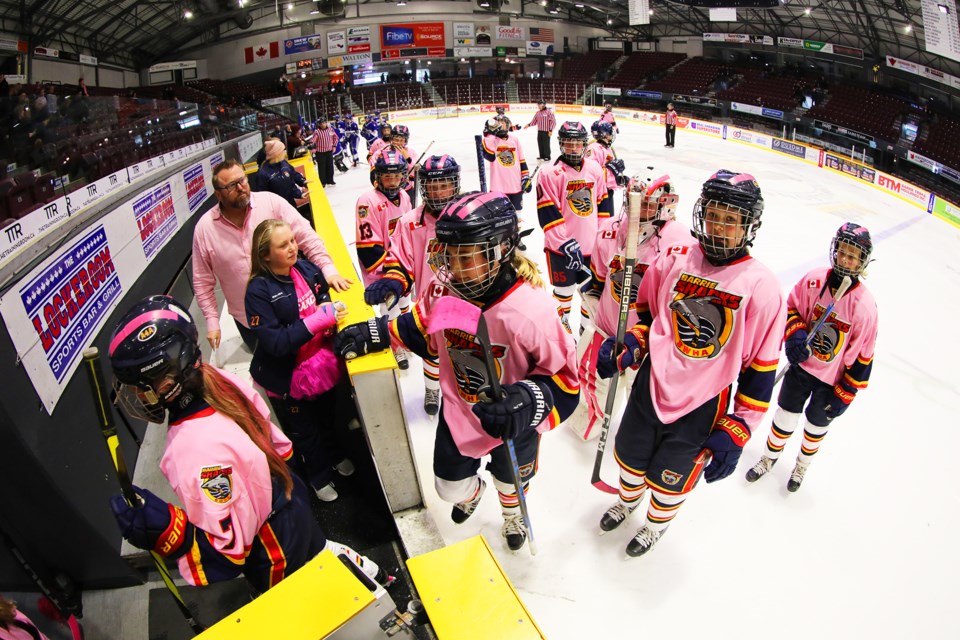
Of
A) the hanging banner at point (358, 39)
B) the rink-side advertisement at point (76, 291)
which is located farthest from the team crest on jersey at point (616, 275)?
the hanging banner at point (358, 39)

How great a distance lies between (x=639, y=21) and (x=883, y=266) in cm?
971

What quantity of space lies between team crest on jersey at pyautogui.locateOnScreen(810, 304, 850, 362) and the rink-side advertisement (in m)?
3.56

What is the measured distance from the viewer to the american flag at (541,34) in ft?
105

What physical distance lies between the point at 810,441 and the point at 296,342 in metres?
2.74

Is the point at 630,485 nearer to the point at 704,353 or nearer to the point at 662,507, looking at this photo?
the point at 662,507

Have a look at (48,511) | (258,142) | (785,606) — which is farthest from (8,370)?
(258,142)

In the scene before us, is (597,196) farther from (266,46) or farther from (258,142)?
(266,46)

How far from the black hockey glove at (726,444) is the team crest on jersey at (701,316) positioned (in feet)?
0.97

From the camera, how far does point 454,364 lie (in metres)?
2.10

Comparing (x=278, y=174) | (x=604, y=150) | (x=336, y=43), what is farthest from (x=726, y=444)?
(x=336, y=43)

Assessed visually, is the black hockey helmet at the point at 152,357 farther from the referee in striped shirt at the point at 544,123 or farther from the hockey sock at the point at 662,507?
the referee in striped shirt at the point at 544,123

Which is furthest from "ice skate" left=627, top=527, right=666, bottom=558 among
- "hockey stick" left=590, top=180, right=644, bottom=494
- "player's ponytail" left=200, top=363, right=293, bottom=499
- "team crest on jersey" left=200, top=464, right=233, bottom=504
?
"team crest on jersey" left=200, top=464, right=233, bottom=504

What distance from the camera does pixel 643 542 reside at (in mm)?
2613

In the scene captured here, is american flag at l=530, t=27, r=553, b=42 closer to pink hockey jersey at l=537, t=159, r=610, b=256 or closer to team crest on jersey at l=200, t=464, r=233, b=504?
pink hockey jersey at l=537, t=159, r=610, b=256
